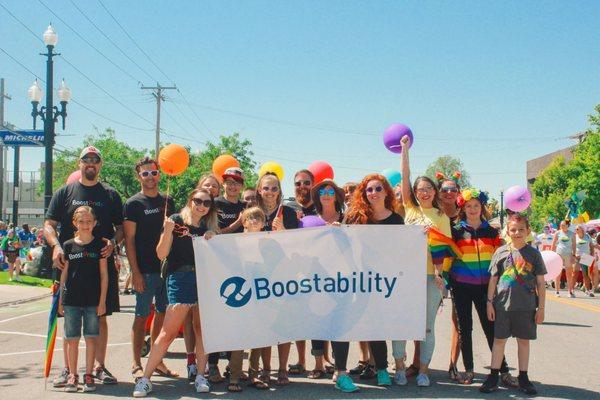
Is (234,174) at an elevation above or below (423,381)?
above

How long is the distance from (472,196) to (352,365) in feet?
7.66

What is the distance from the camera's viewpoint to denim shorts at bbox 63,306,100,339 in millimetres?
5668

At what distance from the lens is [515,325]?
219 inches

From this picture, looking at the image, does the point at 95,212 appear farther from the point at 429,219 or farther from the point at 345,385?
the point at 429,219

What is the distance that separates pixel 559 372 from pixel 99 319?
4683 millimetres

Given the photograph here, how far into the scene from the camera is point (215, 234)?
566cm

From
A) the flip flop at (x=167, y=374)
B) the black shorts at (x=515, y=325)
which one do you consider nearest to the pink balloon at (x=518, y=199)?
the black shorts at (x=515, y=325)

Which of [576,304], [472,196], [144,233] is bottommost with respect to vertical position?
[576,304]

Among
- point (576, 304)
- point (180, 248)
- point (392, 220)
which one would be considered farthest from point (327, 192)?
point (576, 304)

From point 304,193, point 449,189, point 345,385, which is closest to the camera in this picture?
point 345,385

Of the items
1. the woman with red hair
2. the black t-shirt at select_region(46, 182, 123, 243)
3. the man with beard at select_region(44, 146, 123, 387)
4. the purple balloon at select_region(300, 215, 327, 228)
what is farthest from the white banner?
the black t-shirt at select_region(46, 182, 123, 243)

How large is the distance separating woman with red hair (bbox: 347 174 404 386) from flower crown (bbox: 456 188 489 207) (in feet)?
2.28

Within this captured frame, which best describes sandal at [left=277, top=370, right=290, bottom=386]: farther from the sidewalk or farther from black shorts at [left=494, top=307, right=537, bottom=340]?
the sidewalk

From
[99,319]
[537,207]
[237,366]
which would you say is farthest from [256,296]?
[537,207]
